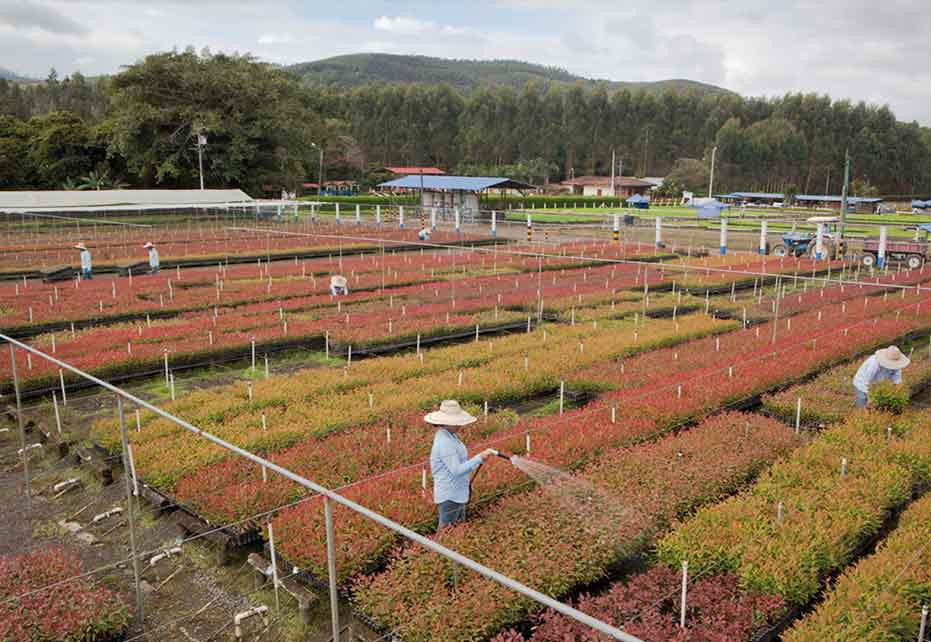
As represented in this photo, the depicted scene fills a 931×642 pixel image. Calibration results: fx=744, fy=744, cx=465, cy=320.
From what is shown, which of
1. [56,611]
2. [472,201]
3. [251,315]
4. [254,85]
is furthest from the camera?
[472,201]

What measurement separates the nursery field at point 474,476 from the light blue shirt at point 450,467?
46cm

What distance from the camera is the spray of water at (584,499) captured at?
336 inches

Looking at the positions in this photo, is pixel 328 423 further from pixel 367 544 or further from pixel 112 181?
pixel 112 181

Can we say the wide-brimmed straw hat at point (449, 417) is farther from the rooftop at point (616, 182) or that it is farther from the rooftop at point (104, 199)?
the rooftop at point (616, 182)

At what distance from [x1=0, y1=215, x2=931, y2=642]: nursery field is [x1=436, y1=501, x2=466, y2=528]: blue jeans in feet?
0.86

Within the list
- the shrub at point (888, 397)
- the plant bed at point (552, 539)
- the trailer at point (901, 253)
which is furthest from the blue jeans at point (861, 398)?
the trailer at point (901, 253)

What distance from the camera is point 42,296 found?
24.3m

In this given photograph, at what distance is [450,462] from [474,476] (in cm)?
108

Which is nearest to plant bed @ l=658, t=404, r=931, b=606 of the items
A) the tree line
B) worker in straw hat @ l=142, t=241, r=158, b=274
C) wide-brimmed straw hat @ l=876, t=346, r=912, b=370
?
wide-brimmed straw hat @ l=876, t=346, r=912, b=370

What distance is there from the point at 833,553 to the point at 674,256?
30.7 metres

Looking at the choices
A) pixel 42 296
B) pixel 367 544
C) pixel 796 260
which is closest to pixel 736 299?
pixel 796 260

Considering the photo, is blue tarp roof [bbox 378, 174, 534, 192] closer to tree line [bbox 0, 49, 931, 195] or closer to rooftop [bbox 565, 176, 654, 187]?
tree line [bbox 0, 49, 931, 195]

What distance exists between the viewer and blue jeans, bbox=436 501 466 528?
849cm

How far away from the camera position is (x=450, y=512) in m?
8.53
